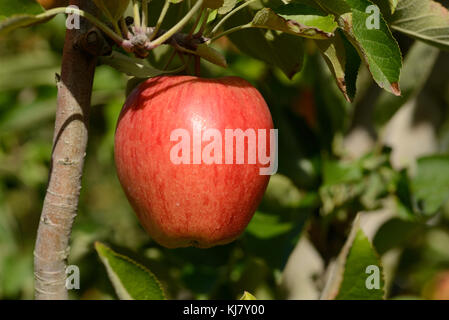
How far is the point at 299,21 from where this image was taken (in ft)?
2.00

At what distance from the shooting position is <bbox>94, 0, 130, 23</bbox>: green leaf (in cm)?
58

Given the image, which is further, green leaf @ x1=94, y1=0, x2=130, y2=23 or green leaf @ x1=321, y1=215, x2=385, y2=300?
green leaf @ x1=321, y1=215, x2=385, y2=300

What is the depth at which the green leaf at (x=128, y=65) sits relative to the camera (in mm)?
635

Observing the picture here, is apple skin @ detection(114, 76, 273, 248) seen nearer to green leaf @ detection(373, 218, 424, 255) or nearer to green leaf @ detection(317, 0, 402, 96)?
green leaf @ detection(317, 0, 402, 96)

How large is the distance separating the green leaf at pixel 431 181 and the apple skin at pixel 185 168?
48 centimetres

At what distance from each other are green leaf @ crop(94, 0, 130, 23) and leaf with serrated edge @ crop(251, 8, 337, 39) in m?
0.13

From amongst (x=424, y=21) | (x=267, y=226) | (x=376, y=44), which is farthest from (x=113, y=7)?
(x=267, y=226)

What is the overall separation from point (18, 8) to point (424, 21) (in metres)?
0.46

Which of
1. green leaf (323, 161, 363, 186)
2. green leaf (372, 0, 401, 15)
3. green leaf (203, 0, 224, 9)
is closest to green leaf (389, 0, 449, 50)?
green leaf (372, 0, 401, 15)

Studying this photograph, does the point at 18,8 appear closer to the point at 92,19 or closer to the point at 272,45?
the point at 92,19

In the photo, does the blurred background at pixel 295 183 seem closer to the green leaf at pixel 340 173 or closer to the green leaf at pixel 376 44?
the green leaf at pixel 340 173

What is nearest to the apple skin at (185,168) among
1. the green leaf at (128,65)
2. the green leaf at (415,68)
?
the green leaf at (128,65)
